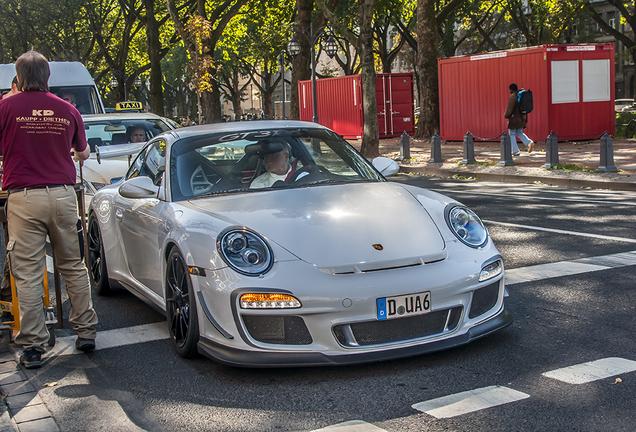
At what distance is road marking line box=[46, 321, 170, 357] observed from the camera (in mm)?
4895

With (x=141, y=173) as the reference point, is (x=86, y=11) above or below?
above

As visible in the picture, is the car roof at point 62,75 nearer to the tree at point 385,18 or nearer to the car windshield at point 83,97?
the car windshield at point 83,97

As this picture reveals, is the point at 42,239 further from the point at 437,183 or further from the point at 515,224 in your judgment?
the point at 437,183

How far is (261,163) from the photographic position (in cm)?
539

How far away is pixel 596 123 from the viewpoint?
2347 cm

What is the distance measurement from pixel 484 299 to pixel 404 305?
23.8 inches

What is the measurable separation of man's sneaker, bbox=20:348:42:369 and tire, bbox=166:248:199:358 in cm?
78

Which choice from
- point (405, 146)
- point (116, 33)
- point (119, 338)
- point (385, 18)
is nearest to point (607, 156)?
point (405, 146)

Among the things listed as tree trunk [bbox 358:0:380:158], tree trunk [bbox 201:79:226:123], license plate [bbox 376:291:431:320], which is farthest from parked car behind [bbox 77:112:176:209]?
tree trunk [bbox 201:79:226:123]

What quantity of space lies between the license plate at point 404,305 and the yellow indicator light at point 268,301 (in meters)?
0.43

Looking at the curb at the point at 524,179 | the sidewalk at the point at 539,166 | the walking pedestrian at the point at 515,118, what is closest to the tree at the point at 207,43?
the sidewalk at the point at 539,166

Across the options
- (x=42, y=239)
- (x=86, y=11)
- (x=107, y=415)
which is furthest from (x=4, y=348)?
(x=86, y=11)

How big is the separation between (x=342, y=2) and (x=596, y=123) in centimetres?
1854

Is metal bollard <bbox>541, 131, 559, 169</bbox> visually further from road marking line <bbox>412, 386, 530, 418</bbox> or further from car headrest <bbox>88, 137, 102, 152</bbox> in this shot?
road marking line <bbox>412, 386, 530, 418</bbox>
